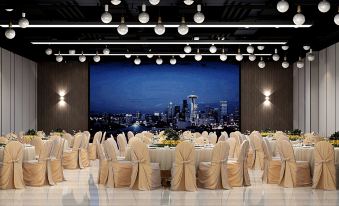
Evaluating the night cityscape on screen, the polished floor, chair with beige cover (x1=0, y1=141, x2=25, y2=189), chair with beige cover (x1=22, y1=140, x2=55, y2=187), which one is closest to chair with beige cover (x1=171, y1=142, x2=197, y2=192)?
the polished floor

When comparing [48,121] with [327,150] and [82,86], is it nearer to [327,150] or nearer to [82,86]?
[82,86]

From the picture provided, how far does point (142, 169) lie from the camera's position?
999 centimetres

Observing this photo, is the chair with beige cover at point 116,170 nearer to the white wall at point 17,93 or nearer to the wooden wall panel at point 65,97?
the white wall at point 17,93

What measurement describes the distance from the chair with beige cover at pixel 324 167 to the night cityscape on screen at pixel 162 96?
10943 millimetres

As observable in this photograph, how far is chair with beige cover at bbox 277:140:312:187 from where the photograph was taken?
1056 cm

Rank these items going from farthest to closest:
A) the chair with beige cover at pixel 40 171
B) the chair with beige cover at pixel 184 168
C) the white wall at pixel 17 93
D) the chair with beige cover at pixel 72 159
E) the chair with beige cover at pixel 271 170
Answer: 1. the white wall at pixel 17 93
2. the chair with beige cover at pixel 72 159
3. the chair with beige cover at pixel 271 170
4. the chair with beige cover at pixel 40 171
5. the chair with beige cover at pixel 184 168

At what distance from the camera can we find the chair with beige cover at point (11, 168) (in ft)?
33.3

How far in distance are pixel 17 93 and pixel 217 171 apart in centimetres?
986

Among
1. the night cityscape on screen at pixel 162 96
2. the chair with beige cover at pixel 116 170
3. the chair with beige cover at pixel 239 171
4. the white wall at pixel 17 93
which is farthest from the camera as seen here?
the night cityscape on screen at pixel 162 96

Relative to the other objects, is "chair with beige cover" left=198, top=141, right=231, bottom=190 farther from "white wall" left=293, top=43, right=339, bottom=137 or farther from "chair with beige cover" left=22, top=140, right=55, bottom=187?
"white wall" left=293, top=43, right=339, bottom=137

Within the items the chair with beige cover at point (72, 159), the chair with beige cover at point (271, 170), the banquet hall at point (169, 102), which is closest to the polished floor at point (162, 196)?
the banquet hall at point (169, 102)

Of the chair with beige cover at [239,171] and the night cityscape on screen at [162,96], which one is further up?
the night cityscape on screen at [162,96]

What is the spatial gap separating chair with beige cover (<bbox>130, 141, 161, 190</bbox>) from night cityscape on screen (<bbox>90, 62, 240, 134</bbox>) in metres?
11.3

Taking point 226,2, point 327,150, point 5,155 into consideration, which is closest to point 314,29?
point 226,2
